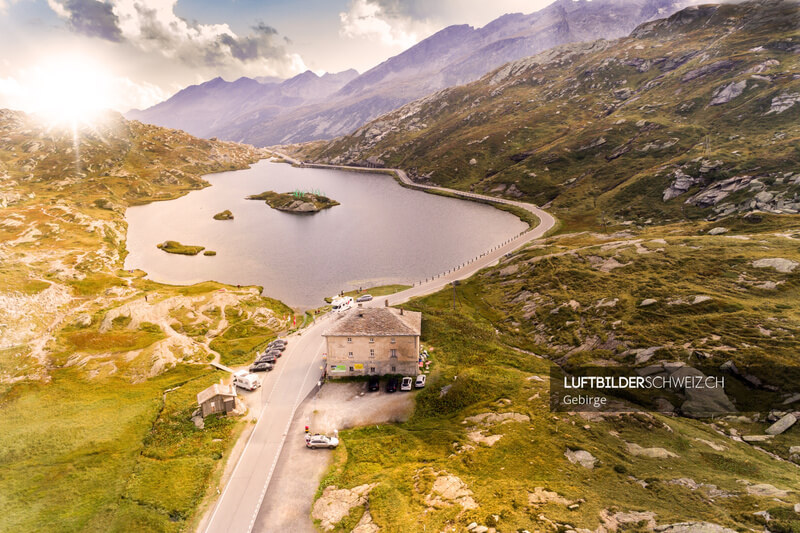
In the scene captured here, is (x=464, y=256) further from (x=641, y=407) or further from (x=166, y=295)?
(x=166, y=295)

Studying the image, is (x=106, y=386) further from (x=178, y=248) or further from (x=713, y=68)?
(x=713, y=68)

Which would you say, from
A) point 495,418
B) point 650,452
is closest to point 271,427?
point 495,418

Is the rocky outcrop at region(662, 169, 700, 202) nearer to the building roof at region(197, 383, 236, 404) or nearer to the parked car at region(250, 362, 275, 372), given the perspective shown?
the parked car at region(250, 362, 275, 372)

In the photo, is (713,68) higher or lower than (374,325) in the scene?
higher

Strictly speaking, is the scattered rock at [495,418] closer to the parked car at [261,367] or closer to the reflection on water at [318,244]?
the parked car at [261,367]

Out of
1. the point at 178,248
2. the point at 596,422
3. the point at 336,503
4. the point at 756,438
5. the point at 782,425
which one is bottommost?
the point at 336,503
